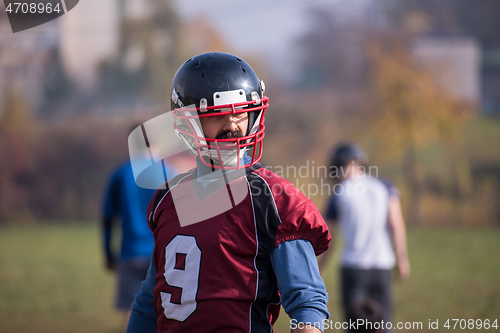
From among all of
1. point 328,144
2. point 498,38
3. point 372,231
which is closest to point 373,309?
point 372,231

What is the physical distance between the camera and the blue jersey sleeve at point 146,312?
199 cm

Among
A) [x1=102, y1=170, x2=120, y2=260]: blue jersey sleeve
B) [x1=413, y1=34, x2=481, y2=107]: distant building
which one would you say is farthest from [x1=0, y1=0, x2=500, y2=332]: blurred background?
[x1=102, y1=170, x2=120, y2=260]: blue jersey sleeve

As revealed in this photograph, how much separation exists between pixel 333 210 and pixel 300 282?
10.6 feet

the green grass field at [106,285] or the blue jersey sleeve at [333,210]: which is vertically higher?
the blue jersey sleeve at [333,210]

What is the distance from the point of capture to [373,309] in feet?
13.7

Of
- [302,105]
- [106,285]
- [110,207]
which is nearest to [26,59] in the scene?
[302,105]

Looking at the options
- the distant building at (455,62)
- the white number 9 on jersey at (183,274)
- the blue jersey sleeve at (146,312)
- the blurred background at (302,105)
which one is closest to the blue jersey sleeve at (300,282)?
the white number 9 on jersey at (183,274)

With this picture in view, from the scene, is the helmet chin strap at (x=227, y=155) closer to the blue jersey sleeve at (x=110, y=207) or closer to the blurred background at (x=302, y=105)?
the blue jersey sleeve at (x=110, y=207)

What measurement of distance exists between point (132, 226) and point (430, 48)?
16.7m

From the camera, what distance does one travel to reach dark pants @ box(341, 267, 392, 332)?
4.42 meters

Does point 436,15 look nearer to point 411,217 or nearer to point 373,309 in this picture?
point 411,217

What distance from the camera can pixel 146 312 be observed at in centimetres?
200

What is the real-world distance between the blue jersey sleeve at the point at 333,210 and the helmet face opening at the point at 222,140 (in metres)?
2.94

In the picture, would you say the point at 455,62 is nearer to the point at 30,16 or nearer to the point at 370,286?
the point at 370,286
